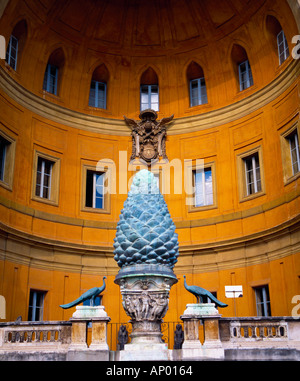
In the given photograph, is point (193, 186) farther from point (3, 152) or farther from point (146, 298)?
point (146, 298)

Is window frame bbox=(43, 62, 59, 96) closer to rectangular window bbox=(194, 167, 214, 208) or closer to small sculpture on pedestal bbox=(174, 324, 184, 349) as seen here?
rectangular window bbox=(194, 167, 214, 208)

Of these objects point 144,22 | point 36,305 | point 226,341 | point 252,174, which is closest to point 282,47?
point 252,174

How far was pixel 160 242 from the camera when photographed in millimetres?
9945

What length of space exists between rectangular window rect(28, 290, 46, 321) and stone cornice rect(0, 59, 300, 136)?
6857 millimetres

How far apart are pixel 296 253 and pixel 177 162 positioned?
659 cm

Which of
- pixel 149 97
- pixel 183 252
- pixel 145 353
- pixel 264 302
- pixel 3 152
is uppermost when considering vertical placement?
pixel 149 97

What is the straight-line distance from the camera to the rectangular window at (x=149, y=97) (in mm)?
22078

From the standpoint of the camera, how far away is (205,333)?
395 inches

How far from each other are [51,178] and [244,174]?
756 cm

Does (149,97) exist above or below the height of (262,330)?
above

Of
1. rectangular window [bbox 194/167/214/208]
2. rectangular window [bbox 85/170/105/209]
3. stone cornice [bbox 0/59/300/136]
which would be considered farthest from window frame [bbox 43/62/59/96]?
rectangular window [bbox 194/167/214/208]

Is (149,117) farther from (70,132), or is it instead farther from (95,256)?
(95,256)

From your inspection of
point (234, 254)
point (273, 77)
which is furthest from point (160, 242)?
point (273, 77)
